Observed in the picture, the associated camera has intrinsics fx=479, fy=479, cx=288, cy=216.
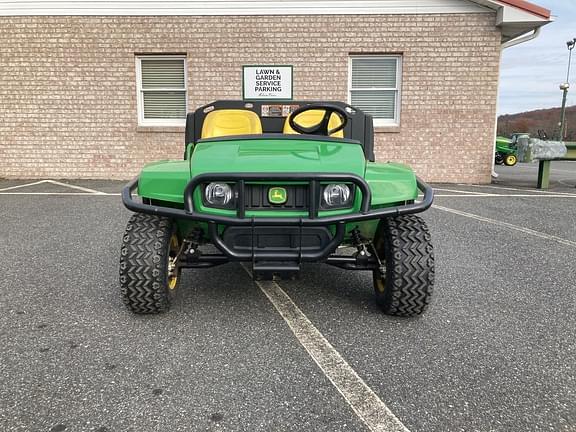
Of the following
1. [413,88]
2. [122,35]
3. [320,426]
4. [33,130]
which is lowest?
[320,426]

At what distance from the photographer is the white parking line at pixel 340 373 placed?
2.07m

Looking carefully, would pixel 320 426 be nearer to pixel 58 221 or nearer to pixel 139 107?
pixel 58 221

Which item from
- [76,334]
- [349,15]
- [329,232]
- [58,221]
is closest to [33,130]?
[58,221]

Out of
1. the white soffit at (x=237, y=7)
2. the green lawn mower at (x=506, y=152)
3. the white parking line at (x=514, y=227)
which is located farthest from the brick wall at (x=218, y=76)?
the green lawn mower at (x=506, y=152)

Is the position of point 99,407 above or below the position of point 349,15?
below

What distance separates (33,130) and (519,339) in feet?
35.4

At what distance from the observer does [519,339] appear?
2881 millimetres

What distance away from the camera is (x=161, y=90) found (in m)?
10.5

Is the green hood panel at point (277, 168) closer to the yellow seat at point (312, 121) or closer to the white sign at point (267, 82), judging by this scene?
the yellow seat at point (312, 121)

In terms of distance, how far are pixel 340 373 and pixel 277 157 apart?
51.6 inches

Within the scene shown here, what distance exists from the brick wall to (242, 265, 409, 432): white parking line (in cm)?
773

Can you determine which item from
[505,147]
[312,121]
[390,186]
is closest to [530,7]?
[312,121]

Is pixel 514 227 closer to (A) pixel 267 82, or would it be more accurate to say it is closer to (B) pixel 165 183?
(B) pixel 165 183

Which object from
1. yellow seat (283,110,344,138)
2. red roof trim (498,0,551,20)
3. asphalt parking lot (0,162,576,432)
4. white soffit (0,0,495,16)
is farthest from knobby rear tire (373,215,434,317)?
red roof trim (498,0,551,20)
